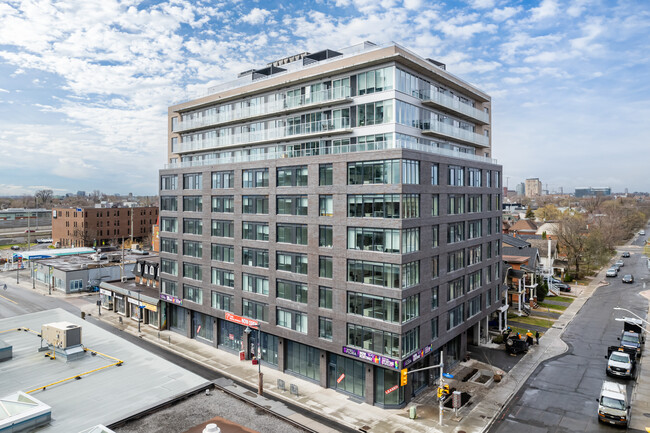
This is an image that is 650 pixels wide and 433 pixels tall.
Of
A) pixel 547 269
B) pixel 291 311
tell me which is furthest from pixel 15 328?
pixel 547 269

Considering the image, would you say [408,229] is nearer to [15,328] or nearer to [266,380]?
[266,380]

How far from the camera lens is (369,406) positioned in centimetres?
3344

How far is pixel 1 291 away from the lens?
79.8 m

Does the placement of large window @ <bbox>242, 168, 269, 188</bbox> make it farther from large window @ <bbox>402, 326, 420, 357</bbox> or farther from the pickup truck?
the pickup truck

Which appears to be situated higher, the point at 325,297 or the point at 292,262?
the point at 292,262

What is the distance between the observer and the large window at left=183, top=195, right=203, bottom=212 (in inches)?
1986

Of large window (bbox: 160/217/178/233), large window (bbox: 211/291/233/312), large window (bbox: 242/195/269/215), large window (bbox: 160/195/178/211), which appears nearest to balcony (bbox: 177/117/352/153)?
large window (bbox: 242/195/269/215)

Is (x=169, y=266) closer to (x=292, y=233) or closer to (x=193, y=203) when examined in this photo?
(x=193, y=203)

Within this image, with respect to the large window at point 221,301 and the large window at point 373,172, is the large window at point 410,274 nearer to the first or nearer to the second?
the large window at point 373,172

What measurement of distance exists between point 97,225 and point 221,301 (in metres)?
100

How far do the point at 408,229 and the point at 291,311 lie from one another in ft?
48.1

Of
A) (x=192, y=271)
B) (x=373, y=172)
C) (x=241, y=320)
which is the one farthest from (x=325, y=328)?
(x=192, y=271)

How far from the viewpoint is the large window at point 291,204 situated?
1522 inches

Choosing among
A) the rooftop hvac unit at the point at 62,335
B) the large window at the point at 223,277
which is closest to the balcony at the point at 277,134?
the large window at the point at 223,277
